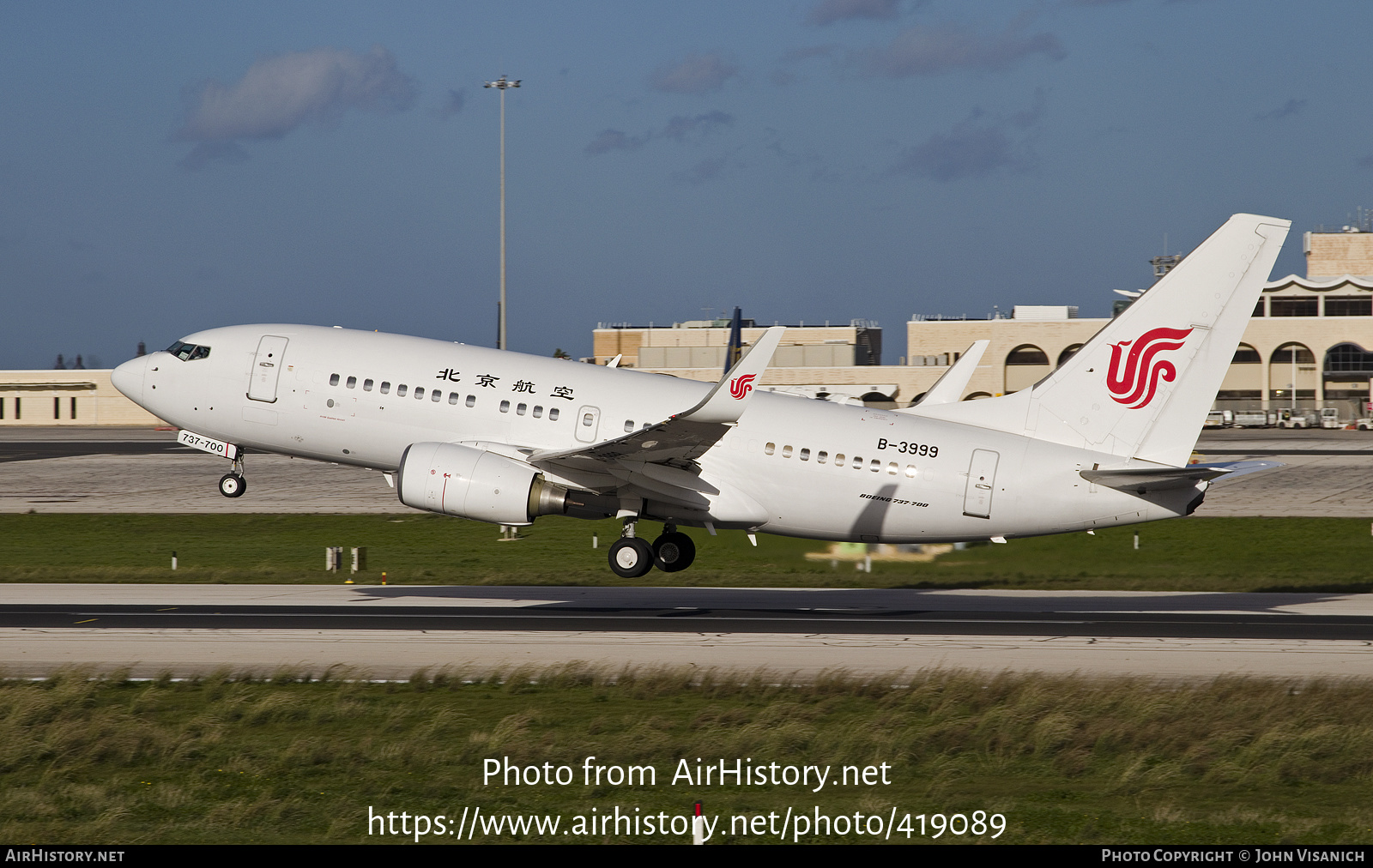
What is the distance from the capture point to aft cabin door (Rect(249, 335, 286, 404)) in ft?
122

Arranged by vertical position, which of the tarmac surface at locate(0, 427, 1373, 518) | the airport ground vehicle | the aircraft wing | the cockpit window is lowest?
the tarmac surface at locate(0, 427, 1373, 518)

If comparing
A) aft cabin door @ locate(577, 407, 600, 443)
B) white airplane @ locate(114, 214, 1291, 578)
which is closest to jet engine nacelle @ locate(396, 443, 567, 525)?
white airplane @ locate(114, 214, 1291, 578)

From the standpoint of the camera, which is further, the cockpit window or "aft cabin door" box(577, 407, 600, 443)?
the cockpit window

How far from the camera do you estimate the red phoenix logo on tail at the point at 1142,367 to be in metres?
34.4

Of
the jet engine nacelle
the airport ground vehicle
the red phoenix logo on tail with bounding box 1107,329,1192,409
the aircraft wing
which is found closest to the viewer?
the aircraft wing

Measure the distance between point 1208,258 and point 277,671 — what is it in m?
25.2

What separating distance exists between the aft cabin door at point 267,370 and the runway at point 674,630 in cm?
637

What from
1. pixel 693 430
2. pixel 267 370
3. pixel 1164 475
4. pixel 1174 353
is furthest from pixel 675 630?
pixel 1174 353

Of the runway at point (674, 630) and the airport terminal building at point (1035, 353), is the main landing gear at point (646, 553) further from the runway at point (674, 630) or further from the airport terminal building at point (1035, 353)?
the airport terminal building at point (1035, 353)

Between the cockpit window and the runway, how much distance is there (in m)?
7.46

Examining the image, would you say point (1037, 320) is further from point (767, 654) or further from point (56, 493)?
point (767, 654)

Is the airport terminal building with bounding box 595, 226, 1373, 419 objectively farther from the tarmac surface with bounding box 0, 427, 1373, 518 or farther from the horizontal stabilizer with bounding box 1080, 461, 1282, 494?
the horizontal stabilizer with bounding box 1080, 461, 1282, 494

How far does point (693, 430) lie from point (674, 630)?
6022 mm

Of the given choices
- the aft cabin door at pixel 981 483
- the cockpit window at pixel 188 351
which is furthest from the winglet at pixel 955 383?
the cockpit window at pixel 188 351
